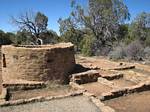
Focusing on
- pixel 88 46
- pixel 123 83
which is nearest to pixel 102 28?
pixel 88 46

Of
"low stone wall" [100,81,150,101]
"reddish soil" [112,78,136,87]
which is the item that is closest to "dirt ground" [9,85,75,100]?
"low stone wall" [100,81,150,101]

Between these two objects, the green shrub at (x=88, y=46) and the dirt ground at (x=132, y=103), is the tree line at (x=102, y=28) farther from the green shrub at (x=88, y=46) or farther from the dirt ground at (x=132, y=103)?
the dirt ground at (x=132, y=103)

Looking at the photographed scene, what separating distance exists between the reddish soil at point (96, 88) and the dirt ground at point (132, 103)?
137cm

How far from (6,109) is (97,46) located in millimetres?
20237

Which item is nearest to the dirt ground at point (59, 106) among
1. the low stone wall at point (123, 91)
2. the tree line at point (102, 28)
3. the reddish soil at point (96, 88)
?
the low stone wall at point (123, 91)

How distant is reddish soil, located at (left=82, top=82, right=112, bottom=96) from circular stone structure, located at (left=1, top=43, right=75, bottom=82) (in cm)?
135

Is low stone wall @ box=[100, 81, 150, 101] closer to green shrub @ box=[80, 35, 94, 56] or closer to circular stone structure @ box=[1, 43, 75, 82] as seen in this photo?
circular stone structure @ box=[1, 43, 75, 82]

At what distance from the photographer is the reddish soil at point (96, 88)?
452 inches

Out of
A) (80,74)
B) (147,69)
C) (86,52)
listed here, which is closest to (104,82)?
(80,74)

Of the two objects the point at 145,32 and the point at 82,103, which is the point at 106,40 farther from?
the point at 82,103

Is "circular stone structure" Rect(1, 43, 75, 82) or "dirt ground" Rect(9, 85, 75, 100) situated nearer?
"dirt ground" Rect(9, 85, 75, 100)

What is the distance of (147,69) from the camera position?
16672 millimetres

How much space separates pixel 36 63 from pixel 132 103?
494 centimetres

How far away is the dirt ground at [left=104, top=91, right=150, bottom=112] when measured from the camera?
29.7ft
